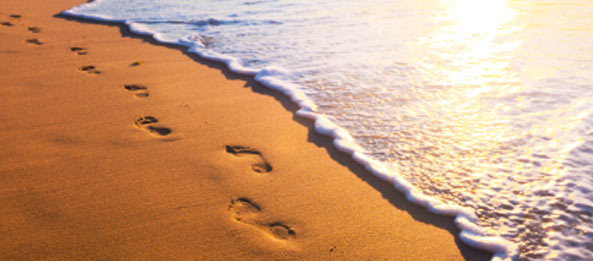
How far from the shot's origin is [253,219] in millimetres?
2119

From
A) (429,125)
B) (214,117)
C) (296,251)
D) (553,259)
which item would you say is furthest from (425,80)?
(296,251)

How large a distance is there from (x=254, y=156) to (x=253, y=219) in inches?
23.4

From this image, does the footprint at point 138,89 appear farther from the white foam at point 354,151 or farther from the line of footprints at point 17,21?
the line of footprints at point 17,21

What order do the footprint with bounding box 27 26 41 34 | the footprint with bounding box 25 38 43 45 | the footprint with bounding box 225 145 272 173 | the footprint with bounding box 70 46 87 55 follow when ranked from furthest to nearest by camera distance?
the footprint with bounding box 27 26 41 34 < the footprint with bounding box 25 38 43 45 < the footprint with bounding box 70 46 87 55 < the footprint with bounding box 225 145 272 173

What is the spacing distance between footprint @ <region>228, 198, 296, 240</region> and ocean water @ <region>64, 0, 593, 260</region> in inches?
28.9

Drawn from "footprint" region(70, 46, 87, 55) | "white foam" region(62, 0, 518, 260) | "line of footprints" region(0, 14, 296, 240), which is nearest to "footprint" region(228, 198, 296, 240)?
"line of footprints" region(0, 14, 296, 240)

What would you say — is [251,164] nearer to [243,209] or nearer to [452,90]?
[243,209]

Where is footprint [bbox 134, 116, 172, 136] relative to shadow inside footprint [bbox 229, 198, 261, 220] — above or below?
above

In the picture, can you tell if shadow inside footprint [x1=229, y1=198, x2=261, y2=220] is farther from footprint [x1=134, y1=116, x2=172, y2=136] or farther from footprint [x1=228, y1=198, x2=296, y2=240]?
footprint [x1=134, y1=116, x2=172, y2=136]

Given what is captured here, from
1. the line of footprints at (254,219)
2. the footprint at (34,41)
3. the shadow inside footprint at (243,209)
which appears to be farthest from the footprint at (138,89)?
the footprint at (34,41)

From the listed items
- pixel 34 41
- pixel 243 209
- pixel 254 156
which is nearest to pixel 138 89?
pixel 254 156

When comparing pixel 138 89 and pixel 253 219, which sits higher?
pixel 138 89

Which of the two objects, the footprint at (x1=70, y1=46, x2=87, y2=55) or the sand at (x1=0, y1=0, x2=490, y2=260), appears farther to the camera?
the footprint at (x1=70, y1=46, x2=87, y2=55)

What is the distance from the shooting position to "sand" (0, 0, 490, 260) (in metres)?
1.95
